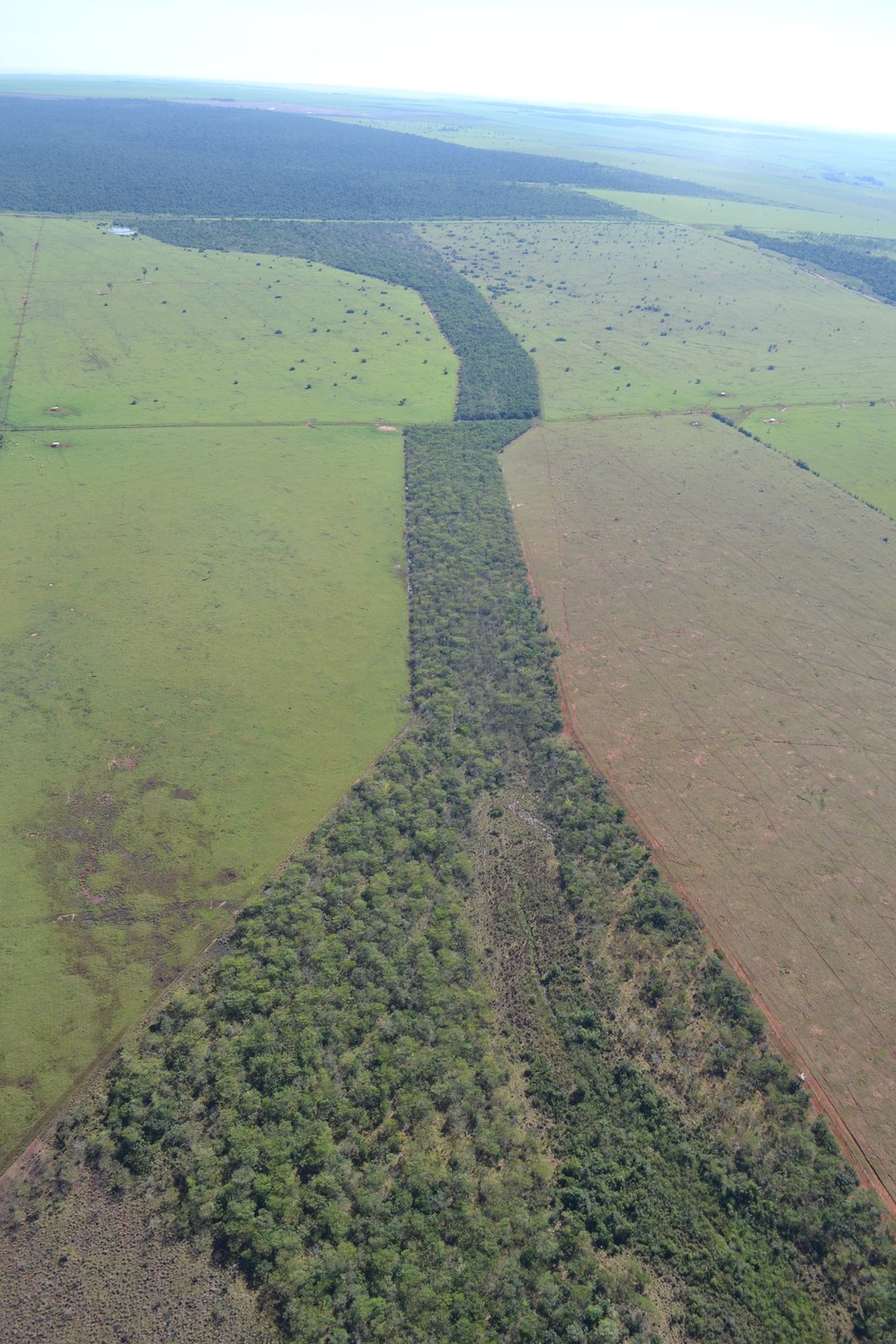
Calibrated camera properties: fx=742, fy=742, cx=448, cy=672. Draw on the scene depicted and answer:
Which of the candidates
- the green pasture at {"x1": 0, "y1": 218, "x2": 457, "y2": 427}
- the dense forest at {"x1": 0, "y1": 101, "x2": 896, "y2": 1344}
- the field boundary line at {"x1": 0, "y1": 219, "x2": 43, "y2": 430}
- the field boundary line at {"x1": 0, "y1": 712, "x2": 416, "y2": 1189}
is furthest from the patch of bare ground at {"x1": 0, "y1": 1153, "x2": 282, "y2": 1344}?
the field boundary line at {"x1": 0, "y1": 219, "x2": 43, "y2": 430}

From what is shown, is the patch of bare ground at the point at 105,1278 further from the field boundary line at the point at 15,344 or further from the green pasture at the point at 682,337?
the green pasture at the point at 682,337

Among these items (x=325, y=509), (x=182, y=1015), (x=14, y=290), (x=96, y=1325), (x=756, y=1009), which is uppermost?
(x=14, y=290)

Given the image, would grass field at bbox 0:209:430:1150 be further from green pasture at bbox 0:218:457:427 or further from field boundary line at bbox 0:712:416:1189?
green pasture at bbox 0:218:457:427

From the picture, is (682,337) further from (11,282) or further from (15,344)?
(11,282)

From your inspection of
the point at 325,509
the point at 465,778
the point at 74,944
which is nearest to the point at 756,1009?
the point at 465,778

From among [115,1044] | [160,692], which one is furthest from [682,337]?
[115,1044]

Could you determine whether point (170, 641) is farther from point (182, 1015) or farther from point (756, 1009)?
point (756, 1009)
